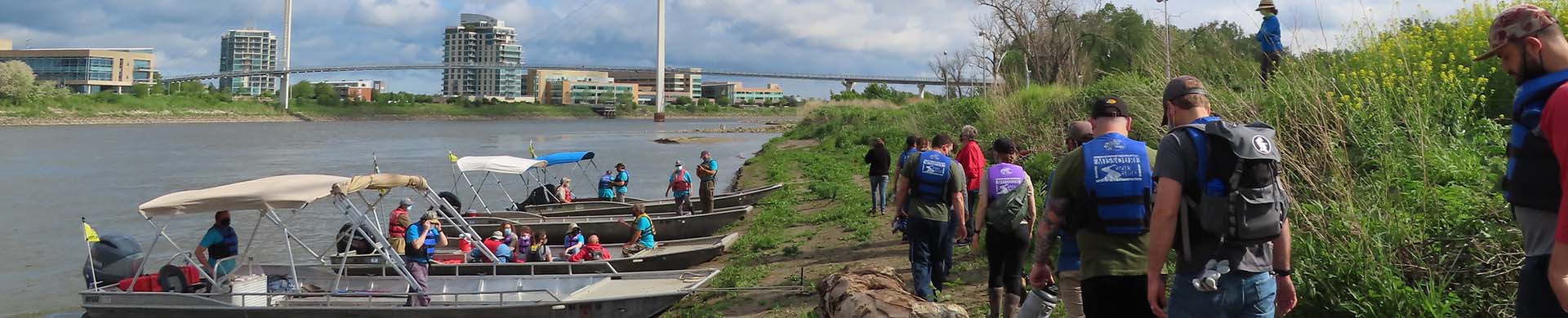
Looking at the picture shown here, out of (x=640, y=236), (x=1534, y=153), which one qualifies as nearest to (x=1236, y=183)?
(x=1534, y=153)

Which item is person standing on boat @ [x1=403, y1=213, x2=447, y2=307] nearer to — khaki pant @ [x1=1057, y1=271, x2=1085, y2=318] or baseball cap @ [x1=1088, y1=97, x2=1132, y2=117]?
khaki pant @ [x1=1057, y1=271, x2=1085, y2=318]

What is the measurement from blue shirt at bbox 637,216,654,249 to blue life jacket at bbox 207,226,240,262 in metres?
5.76

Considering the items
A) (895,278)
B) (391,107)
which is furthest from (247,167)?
(391,107)

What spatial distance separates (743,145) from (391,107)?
93.2 meters

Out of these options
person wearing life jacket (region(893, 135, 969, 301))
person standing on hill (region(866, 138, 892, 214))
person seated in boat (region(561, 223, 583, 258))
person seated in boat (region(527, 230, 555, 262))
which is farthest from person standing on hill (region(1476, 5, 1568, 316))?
person seated in boat (region(561, 223, 583, 258))

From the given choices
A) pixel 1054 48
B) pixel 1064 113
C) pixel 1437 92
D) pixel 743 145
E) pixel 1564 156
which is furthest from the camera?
pixel 743 145

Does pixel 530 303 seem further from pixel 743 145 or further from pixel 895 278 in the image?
pixel 743 145

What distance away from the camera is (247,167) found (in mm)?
48469

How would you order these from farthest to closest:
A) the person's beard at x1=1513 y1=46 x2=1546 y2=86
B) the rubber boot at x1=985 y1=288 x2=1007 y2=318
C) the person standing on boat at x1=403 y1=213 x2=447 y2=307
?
the person standing on boat at x1=403 y1=213 x2=447 y2=307
the rubber boot at x1=985 y1=288 x2=1007 y2=318
the person's beard at x1=1513 y1=46 x2=1546 y2=86

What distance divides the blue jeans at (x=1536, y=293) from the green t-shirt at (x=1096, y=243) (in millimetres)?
1508

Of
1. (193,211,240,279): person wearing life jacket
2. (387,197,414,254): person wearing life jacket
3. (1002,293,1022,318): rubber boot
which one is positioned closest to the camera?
(1002,293,1022,318): rubber boot

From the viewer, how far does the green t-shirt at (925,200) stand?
8.34 metres

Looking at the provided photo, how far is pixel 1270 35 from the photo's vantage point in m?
12.8

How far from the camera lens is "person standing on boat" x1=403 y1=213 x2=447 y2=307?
12.3 metres
